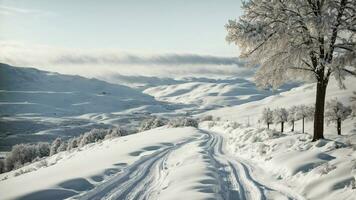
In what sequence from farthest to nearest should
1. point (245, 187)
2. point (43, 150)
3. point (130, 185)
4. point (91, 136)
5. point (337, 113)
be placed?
point (43, 150) < point (91, 136) < point (337, 113) < point (130, 185) < point (245, 187)

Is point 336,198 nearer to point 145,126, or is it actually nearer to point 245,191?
point 245,191

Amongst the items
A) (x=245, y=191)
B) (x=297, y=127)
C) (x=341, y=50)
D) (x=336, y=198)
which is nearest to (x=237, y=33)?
(x=341, y=50)

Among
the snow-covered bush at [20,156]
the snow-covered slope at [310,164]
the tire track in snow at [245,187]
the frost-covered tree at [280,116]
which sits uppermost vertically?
the snow-covered slope at [310,164]

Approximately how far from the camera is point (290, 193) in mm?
14031

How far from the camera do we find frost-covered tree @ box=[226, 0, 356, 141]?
20.1m

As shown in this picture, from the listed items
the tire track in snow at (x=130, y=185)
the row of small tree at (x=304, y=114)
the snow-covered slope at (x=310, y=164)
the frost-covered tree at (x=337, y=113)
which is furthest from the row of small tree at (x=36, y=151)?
the tire track in snow at (x=130, y=185)

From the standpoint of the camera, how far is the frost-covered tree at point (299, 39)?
2006 cm

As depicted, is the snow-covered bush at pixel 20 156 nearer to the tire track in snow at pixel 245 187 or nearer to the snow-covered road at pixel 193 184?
the snow-covered road at pixel 193 184

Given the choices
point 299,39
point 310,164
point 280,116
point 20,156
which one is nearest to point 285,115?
point 280,116

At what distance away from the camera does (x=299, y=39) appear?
823 inches

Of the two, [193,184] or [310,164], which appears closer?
[193,184]

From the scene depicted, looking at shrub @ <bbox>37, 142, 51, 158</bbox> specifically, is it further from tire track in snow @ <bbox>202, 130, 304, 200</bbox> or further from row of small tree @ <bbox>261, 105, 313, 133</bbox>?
tire track in snow @ <bbox>202, 130, 304, 200</bbox>

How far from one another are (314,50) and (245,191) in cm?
1007

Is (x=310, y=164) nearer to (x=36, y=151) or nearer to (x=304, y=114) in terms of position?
(x=304, y=114)
